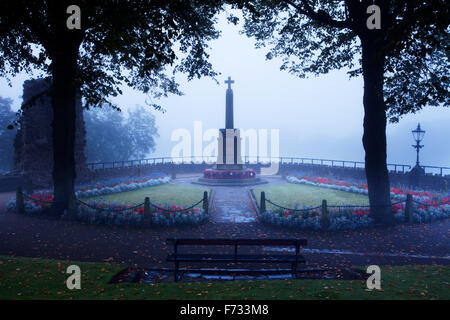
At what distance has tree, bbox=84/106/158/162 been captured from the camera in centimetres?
4162

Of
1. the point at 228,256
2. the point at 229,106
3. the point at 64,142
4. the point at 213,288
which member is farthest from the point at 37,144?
the point at 213,288

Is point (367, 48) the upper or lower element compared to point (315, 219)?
upper

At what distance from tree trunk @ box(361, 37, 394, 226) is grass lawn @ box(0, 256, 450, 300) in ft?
18.8

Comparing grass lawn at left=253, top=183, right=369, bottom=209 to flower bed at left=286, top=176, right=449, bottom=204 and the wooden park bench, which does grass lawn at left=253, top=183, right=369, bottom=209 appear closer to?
flower bed at left=286, top=176, right=449, bottom=204

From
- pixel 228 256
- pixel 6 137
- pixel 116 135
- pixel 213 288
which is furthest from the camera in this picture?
pixel 116 135

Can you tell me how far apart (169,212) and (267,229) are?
4.08m

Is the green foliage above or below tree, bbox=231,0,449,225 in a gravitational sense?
below

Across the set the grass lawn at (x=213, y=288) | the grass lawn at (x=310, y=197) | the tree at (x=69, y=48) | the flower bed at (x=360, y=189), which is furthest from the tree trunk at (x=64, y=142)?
the flower bed at (x=360, y=189)

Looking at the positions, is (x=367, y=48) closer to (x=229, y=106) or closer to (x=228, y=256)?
(x=228, y=256)

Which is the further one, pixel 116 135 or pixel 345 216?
pixel 116 135

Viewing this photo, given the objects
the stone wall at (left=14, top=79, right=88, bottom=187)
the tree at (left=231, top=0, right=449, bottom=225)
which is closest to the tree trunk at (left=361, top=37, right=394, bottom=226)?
the tree at (left=231, top=0, right=449, bottom=225)

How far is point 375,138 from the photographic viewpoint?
1225 centimetres

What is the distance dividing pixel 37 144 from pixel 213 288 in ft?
68.7
